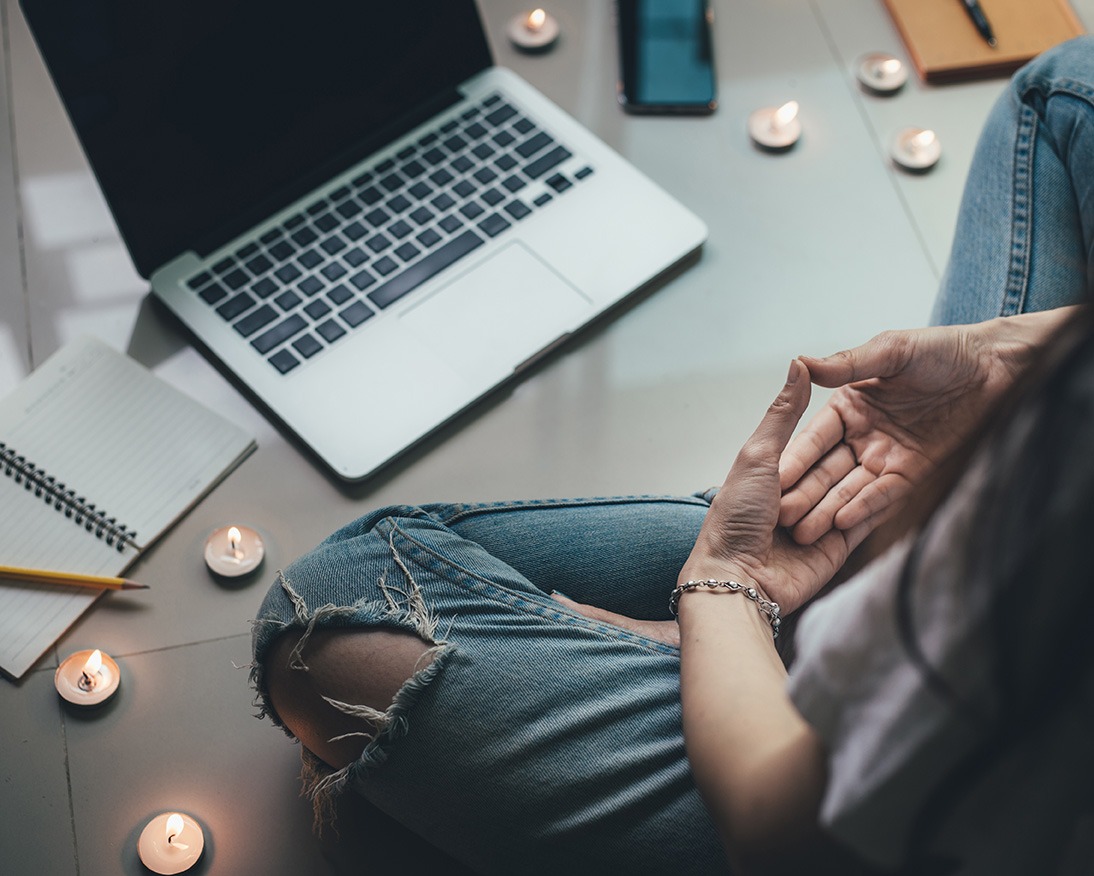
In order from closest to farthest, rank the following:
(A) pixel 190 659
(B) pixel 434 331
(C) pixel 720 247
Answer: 1. (A) pixel 190 659
2. (B) pixel 434 331
3. (C) pixel 720 247

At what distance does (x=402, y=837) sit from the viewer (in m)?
0.96

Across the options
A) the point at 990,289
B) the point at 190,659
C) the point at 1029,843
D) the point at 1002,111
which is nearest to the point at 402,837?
the point at 190,659

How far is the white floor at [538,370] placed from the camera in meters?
0.97

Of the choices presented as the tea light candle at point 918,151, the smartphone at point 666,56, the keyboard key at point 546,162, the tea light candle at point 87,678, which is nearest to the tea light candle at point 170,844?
the tea light candle at point 87,678

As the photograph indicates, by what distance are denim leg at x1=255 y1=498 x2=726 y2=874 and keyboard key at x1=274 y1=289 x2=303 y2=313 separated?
0.36 meters

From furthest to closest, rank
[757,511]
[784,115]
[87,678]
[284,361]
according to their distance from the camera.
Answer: [784,115]
[284,361]
[87,678]
[757,511]

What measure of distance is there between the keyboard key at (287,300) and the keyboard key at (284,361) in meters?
0.05

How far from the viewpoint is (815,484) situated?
912 mm

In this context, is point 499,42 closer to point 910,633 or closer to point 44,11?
point 44,11

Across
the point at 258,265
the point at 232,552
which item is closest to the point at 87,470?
the point at 232,552

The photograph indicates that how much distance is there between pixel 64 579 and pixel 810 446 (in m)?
0.73

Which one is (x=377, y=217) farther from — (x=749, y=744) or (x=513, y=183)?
(x=749, y=744)

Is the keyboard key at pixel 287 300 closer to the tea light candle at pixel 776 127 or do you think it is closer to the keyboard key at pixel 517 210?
the keyboard key at pixel 517 210

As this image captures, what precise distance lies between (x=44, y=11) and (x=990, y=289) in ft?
2.95
